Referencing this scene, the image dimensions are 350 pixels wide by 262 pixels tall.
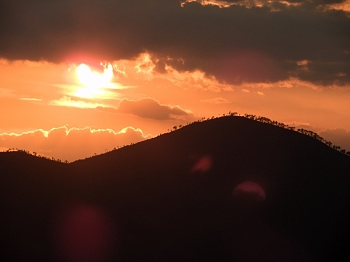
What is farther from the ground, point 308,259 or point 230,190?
point 230,190

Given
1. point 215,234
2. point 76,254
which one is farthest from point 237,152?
point 76,254

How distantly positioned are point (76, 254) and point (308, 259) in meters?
12.8

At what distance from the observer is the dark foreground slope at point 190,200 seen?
27.9 metres

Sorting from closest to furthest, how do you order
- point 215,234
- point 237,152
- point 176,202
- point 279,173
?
point 215,234 → point 176,202 → point 279,173 → point 237,152

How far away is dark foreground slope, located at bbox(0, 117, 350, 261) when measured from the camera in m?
27.9

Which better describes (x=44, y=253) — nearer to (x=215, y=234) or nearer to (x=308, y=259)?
(x=215, y=234)

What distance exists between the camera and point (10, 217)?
30156 mm

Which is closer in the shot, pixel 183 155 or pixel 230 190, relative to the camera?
pixel 230 190

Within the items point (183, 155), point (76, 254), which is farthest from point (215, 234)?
point (183, 155)

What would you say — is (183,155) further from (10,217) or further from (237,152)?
(10,217)

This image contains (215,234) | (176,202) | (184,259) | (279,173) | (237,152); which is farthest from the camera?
(237,152)

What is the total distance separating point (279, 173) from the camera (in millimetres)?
A: 34938

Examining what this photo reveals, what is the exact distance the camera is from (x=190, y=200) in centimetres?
3238

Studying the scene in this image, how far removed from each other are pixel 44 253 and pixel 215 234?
Answer: 31.6 ft
